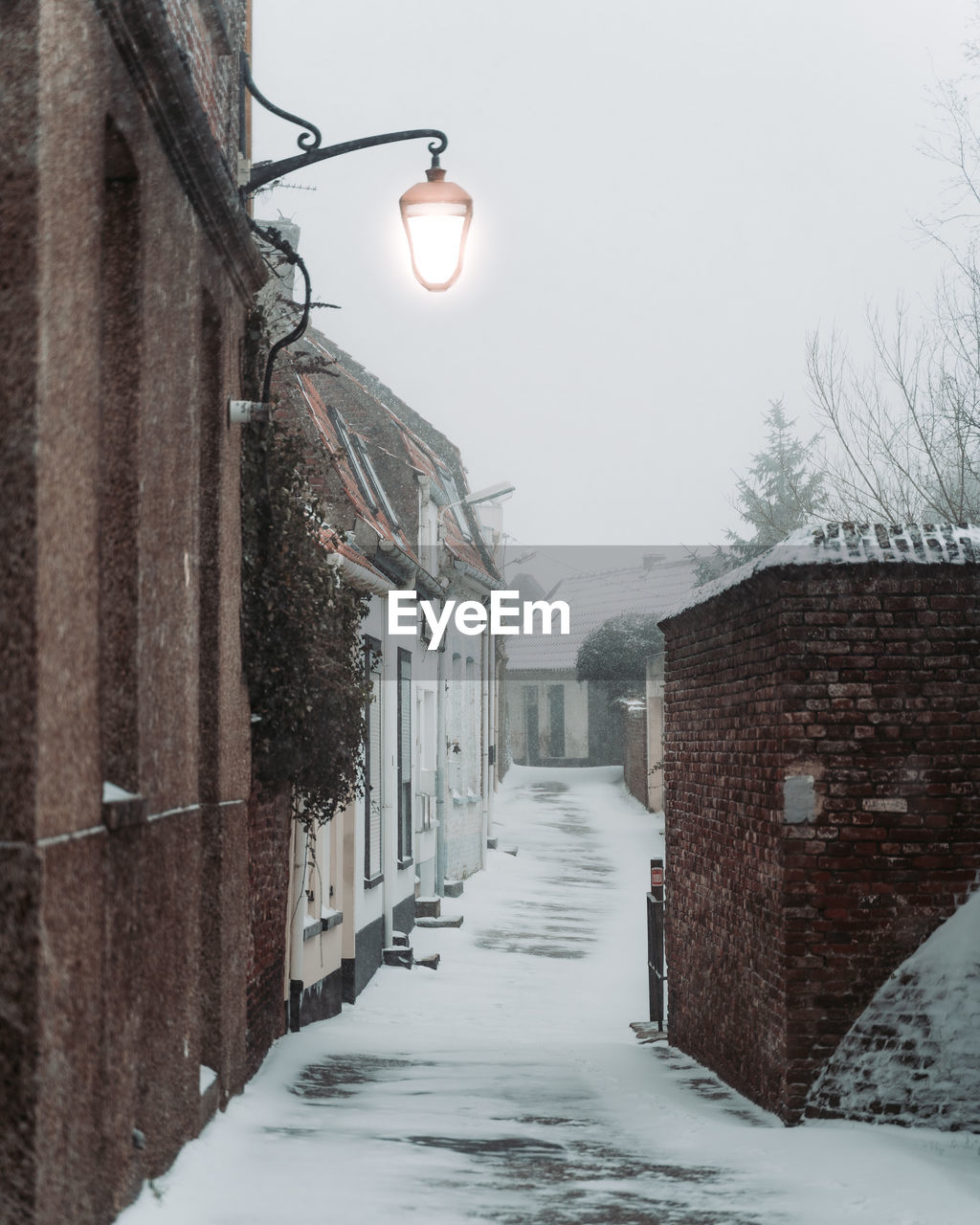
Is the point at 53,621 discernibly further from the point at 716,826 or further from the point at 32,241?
the point at 716,826

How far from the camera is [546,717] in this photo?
52.8 metres

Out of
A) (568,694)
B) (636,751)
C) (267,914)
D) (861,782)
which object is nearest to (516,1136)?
(861,782)

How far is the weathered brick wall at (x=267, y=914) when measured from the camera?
8.27 metres

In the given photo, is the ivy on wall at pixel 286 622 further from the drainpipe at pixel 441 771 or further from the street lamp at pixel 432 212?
the drainpipe at pixel 441 771

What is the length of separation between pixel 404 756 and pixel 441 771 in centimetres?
357

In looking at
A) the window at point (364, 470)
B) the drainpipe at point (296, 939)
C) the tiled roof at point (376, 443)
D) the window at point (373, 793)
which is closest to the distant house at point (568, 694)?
the tiled roof at point (376, 443)

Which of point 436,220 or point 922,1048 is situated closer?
point 922,1048

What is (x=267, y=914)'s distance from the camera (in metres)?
8.84

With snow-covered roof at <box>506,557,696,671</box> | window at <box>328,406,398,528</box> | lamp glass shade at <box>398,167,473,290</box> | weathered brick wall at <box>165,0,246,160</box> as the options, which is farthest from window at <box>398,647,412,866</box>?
snow-covered roof at <box>506,557,696,671</box>

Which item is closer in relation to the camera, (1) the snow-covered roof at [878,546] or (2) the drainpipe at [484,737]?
(1) the snow-covered roof at [878,546]

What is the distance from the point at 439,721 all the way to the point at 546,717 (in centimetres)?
3234

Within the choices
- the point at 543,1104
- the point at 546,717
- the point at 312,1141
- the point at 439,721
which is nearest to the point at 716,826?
the point at 543,1104

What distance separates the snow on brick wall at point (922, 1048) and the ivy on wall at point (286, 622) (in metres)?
3.40

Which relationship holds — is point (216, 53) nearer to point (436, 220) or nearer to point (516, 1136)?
point (436, 220)
